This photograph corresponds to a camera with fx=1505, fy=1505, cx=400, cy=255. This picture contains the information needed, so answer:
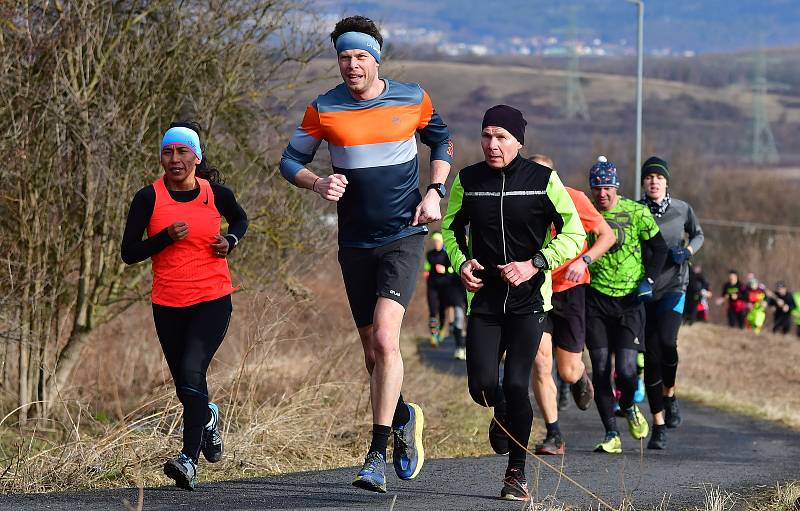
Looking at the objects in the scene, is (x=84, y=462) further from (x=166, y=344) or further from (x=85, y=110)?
(x=85, y=110)

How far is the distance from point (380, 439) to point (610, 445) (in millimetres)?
4069

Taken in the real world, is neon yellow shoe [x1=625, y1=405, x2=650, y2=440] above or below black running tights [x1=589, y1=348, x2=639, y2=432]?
below

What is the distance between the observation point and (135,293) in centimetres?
1533

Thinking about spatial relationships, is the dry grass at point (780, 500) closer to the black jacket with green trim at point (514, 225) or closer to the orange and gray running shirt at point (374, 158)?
the black jacket with green trim at point (514, 225)

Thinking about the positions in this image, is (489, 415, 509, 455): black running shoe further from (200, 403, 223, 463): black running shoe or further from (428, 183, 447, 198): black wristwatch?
(200, 403, 223, 463): black running shoe

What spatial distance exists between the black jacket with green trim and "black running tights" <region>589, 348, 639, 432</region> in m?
3.43

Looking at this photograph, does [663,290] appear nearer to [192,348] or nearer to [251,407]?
[251,407]

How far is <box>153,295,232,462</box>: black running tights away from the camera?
7.91 m

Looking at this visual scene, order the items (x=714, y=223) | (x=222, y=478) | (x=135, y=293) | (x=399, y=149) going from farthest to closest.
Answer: (x=714, y=223), (x=135, y=293), (x=222, y=478), (x=399, y=149)

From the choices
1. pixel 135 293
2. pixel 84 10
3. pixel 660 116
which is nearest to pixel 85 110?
pixel 84 10

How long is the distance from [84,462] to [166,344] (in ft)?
3.35

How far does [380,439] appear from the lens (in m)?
7.64

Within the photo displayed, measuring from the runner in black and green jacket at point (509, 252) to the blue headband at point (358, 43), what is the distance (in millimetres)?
729

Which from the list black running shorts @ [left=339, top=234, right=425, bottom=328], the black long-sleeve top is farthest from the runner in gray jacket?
the black long-sleeve top
